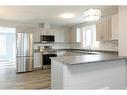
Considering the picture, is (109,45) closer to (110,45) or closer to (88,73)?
(110,45)

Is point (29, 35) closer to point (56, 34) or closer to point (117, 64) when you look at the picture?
point (56, 34)

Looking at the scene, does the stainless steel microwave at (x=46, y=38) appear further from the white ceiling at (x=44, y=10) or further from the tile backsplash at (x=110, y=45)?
the tile backsplash at (x=110, y=45)

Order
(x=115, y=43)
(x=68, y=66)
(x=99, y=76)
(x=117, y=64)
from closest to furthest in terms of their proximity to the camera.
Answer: (x=68, y=66) < (x=99, y=76) < (x=117, y=64) < (x=115, y=43)

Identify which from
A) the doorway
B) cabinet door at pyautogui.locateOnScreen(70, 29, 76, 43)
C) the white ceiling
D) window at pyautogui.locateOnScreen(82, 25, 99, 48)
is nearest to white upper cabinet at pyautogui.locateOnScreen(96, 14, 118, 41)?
the white ceiling

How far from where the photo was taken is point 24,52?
6398 mm

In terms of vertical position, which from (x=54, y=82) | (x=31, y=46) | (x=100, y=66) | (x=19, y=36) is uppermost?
(x=19, y=36)

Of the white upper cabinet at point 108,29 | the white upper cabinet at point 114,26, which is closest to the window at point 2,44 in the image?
the white upper cabinet at point 108,29

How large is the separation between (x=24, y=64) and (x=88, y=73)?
4.26 meters

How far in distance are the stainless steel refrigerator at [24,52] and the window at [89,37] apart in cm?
270

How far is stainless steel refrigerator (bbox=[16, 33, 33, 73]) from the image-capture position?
6.24 metres

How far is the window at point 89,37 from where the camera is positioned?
6.57 metres
